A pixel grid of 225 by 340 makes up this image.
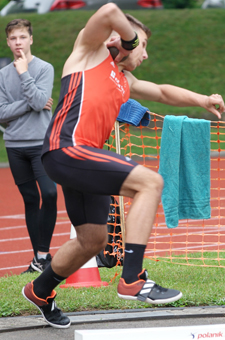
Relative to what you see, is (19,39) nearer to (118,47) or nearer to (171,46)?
(118,47)

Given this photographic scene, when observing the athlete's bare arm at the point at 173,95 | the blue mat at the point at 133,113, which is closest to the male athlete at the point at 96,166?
the athlete's bare arm at the point at 173,95

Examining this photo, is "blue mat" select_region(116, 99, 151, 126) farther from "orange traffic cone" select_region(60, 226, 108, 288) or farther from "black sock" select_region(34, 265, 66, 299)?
"black sock" select_region(34, 265, 66, 299)

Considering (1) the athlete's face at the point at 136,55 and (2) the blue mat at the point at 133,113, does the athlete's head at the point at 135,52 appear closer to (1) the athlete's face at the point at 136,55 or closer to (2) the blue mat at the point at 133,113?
(1) the athlete's face at the point at 136,55

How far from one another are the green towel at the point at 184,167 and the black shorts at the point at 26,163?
1.32 meters

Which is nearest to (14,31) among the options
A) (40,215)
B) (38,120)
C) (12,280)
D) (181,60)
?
(38,120)

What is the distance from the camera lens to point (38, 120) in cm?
552

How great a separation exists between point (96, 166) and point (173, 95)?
118 cm

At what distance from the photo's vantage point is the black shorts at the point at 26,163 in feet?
17.9

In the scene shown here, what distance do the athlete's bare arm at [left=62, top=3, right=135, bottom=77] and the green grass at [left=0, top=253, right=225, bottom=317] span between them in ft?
5.87

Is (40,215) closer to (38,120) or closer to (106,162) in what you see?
(38,120)

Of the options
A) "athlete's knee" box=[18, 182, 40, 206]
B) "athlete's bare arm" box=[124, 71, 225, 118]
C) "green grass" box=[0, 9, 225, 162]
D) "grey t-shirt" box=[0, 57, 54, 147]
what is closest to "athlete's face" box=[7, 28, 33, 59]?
"grey t-shirt" box=[0, 57, 54, 147]

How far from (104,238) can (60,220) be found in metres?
5.61

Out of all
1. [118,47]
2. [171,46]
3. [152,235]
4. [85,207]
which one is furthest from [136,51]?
[171,46]

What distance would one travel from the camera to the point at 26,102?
5.43 m
